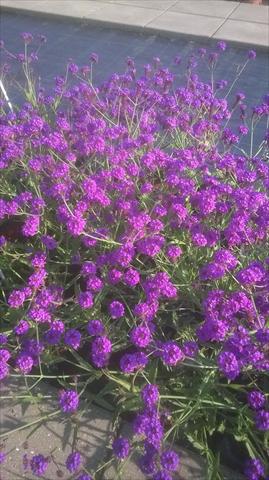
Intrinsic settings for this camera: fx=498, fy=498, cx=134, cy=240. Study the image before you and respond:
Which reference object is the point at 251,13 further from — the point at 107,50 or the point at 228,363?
the point at 228,363

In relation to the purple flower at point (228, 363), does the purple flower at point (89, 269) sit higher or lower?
lower

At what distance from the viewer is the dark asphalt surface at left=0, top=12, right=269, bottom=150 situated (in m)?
5.38

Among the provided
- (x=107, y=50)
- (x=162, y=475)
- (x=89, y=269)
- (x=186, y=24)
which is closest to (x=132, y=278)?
(x=89, y=269)

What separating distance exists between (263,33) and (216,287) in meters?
5.23

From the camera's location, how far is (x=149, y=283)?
1979 millimetres

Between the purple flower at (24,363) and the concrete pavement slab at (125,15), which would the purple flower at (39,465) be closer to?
the purple flower at (24,363)

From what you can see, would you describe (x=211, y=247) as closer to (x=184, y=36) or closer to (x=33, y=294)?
(x=33, y=294)

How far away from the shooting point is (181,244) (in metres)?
2.42

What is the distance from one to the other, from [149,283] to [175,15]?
19.7ft

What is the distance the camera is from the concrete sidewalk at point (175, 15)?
20.8 feet

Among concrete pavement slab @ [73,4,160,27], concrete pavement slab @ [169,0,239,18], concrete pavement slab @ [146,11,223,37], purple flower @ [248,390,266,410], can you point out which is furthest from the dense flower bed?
concrete pavement slab @ [169,0,239,18]

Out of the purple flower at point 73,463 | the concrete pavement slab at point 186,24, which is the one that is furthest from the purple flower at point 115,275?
the concrete pavement slab at point 186,24

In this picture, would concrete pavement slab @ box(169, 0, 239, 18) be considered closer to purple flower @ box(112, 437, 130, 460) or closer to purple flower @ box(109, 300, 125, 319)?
purple flower @ box(109, 300, 125, 319)

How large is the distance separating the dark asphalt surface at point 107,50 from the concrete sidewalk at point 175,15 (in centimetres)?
12
